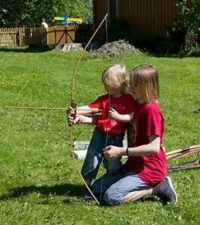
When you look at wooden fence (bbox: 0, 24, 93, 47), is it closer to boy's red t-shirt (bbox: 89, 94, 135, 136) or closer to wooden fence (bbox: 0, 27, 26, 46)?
wooden fence (bbox: 0, 27, 26, 46)

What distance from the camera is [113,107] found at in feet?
19.7

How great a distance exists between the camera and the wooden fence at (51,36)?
97.6 feet

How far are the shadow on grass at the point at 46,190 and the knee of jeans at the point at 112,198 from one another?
49cm

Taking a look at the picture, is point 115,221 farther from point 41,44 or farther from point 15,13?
point 15,13

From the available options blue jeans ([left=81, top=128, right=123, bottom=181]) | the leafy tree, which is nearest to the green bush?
the leafy tree

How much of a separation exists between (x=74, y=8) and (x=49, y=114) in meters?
40.4

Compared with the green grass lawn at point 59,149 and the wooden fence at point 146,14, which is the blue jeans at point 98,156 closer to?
the green grass lawn at point 59,149

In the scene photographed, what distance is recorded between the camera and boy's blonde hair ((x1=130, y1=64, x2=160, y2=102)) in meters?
5.77

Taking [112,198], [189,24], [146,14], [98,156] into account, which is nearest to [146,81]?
[98,156]

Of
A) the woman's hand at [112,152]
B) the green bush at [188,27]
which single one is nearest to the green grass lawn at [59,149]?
the woman's hand at [112,152]

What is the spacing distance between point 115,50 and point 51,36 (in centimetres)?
982

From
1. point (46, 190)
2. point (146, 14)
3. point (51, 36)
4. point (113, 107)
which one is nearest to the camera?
point (113, 107)

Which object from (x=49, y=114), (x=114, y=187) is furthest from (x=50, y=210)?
(x=49, y=114)

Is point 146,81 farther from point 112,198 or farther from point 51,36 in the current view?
point 51,36
